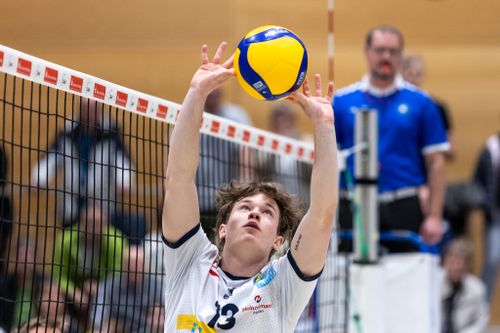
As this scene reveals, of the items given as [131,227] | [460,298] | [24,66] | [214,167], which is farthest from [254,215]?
[460,298]

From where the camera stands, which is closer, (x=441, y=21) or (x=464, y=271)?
(x=464, y=271)

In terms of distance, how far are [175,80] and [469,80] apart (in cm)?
387

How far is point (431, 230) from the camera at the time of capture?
8.50 meters

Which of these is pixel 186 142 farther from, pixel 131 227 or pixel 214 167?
pixel 131 227

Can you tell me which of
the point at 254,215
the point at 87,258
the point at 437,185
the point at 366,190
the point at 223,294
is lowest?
the point at 223,294

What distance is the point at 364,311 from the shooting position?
7.60 metres

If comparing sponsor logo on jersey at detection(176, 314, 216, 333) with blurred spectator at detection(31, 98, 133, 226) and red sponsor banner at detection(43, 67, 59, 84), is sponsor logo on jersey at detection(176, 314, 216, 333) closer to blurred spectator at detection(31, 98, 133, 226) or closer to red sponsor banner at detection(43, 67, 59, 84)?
blurred spectator at detection(31, 98, 133, 226)

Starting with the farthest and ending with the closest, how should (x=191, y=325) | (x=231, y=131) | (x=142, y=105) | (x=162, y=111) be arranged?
1. (x=231, y=131)
2. (x=162, y=111)
3. (x=142, y=105)
4. (x=191, y=325)

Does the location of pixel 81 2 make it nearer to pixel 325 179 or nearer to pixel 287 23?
pixel 287 23

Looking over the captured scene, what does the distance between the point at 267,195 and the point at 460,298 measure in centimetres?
635

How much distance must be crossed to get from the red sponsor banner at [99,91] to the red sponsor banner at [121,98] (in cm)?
11

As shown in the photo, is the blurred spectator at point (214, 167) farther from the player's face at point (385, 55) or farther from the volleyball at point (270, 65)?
the volleyball at point (270, 65)

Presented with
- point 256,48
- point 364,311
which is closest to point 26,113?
point 364,311

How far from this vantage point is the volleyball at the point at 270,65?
4602 mm
